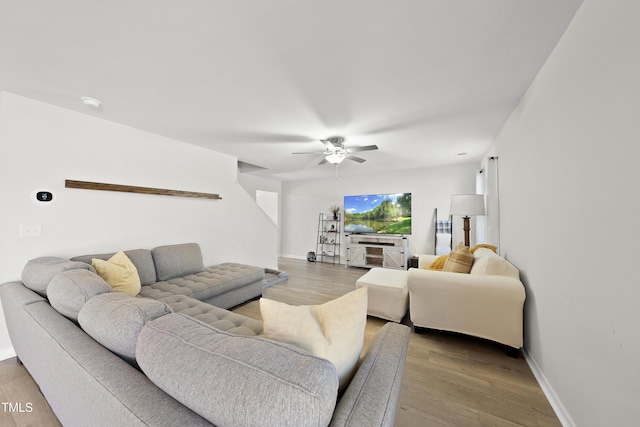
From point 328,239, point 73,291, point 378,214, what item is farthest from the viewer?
point 328,239

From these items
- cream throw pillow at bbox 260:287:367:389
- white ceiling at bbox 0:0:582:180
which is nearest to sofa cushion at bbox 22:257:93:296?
white ceiling at bbox 0:0:582:180

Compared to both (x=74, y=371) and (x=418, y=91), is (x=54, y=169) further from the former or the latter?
(x=418, y=91)

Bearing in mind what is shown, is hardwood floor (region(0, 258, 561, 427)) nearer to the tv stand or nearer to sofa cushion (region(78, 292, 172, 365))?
sofa cushion (region(78, 292, 172, 365))

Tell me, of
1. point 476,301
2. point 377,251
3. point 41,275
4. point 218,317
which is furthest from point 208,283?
point 377,251

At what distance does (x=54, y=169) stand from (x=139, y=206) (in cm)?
81

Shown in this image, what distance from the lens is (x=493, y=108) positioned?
2357mm

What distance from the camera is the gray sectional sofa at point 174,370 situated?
56cm

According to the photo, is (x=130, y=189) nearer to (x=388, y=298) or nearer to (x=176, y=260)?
(x=176, y=260)

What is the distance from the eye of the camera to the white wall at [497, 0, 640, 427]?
37.3 inches

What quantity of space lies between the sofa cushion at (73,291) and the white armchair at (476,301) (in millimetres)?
2380

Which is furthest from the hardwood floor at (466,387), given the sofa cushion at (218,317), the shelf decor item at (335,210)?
the shelf decor item at (335,210)

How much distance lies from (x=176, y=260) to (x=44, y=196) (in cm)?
134

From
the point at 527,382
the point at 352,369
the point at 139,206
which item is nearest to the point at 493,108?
the point at 527,382

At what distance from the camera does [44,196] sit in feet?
7.42
